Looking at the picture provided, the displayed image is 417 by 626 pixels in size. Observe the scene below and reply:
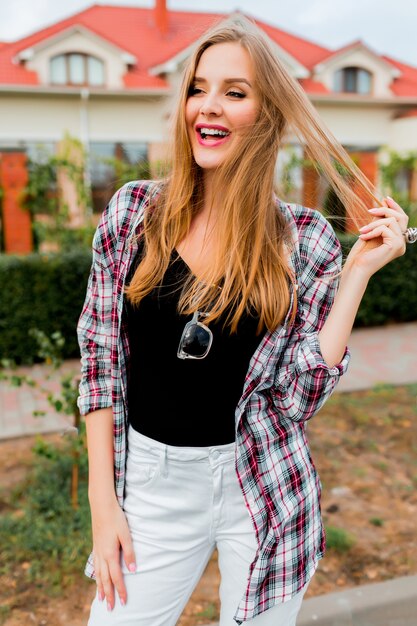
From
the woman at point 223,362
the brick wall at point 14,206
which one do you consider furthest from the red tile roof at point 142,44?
the woman at point 223,362

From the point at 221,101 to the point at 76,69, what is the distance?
663 inches

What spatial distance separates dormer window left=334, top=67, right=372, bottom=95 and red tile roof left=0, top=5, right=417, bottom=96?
0.73 m

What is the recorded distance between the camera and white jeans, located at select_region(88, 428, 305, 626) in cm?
135


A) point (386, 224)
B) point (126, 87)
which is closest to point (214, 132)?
point (386, 224)

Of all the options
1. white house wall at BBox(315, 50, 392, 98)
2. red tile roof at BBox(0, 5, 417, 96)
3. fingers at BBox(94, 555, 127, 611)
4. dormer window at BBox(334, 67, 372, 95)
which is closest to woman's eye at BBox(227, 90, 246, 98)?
fingers at BBox(94, 555, 127, 611)

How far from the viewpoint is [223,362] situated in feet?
4.50

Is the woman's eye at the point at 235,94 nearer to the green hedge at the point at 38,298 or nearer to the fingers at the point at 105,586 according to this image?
the fingers at the point at 105,586

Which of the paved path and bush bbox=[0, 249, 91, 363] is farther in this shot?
bush bbox=[0, 249, 91, 363]

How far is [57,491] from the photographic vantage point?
125 inches

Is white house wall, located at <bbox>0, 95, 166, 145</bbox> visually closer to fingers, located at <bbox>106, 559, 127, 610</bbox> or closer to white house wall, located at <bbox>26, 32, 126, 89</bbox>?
white house wall, located at <bbox>26, 32, 126, 89</bbox>

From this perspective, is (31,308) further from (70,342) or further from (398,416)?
(398,416)

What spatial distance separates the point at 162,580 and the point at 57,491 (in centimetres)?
199

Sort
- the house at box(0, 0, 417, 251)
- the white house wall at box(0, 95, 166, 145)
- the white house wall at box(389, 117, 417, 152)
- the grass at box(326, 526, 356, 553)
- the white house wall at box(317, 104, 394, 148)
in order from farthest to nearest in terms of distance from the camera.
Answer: the white house wall at box(317, 104, 394, 148), the white house wall at box(389, 117, 417, 152), the house at box(0, 0, 417, 251), the white house wall at box(0, 95, 166, 145), the grass at box(326, 526, 356, 553)

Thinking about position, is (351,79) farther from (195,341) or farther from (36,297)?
(195,341)
